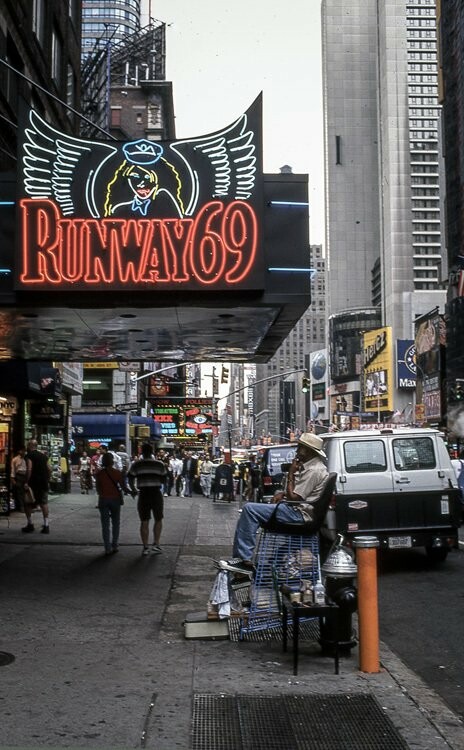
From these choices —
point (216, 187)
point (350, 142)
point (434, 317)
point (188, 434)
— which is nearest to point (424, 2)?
point (350, 142)

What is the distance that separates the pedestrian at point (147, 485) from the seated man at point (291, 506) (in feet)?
18.2

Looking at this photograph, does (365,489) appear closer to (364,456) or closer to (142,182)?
(364,456)

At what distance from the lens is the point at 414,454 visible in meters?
12.5

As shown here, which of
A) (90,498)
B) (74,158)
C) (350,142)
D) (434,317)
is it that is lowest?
(90,498)

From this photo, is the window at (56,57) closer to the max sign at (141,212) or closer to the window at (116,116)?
the max sign at (141,212)

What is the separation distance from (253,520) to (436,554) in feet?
21.4

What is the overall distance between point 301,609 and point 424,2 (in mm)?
181222

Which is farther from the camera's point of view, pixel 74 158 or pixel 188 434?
pixel 188 434

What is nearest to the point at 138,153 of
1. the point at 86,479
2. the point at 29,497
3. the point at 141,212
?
the point at 141,212

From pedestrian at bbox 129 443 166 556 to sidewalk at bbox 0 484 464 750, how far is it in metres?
3.02

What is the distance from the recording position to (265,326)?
12195 millimetres

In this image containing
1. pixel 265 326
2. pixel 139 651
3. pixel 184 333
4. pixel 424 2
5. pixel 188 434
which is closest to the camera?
pixel 139 651

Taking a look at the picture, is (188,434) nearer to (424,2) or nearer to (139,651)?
(139,651)

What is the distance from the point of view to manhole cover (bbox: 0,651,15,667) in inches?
263
